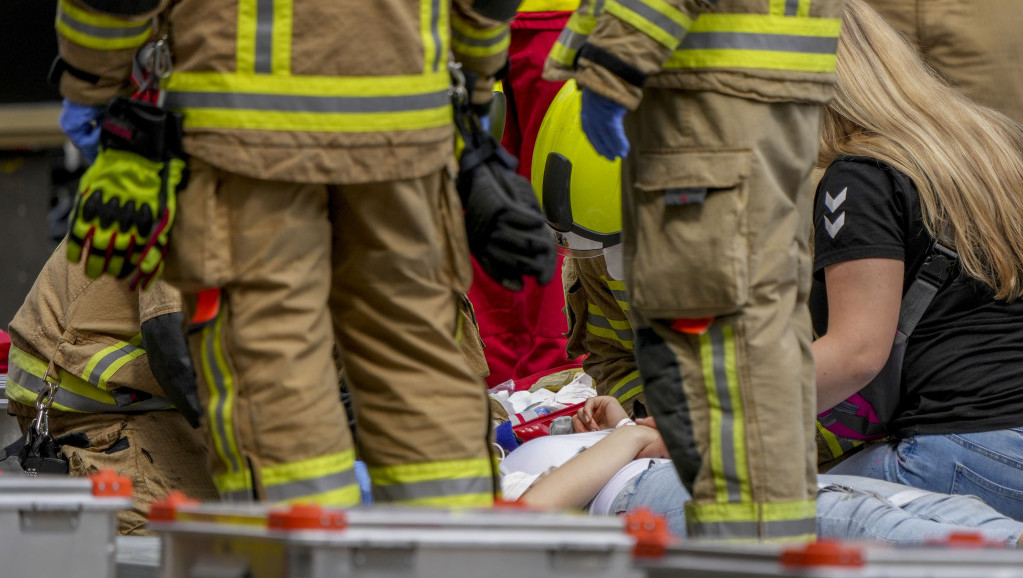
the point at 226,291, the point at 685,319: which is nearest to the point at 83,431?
the point at 226,291

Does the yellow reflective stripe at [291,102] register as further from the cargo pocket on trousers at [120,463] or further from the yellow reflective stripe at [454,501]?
the cargo pocket on trousers at [120,463]

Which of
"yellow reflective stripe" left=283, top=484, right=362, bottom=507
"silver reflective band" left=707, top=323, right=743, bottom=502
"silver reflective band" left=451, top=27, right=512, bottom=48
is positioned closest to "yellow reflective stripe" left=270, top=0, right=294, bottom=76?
"silver reflective band" left=451, top=27, right=512, bottom=48

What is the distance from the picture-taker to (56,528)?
1.92m

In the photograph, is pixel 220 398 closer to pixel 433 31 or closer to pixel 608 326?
pixel 433 31

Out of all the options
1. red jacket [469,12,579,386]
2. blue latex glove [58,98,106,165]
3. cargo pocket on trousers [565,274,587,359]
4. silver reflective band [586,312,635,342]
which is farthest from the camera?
red jacket [469,12,579,386]

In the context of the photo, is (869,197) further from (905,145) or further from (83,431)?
(83,431)

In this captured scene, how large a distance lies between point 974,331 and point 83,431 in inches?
86.8

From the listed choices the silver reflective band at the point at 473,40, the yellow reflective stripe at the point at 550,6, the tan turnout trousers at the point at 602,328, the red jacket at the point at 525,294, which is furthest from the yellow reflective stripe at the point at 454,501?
the yellow reflective stripe at the point at 550,6

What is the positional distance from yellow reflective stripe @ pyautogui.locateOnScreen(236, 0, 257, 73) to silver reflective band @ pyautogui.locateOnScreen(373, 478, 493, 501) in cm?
71

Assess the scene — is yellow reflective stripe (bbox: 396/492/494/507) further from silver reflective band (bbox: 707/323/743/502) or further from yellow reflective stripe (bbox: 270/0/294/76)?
yellow reflective stripe (bbox: 270/0/294/76)

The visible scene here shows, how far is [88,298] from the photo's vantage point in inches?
134

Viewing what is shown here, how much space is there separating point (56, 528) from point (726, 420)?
111 cm

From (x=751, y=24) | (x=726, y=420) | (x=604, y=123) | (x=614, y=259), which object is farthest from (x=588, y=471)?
(x=751, y=24)

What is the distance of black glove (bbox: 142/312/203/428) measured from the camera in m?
3.18
